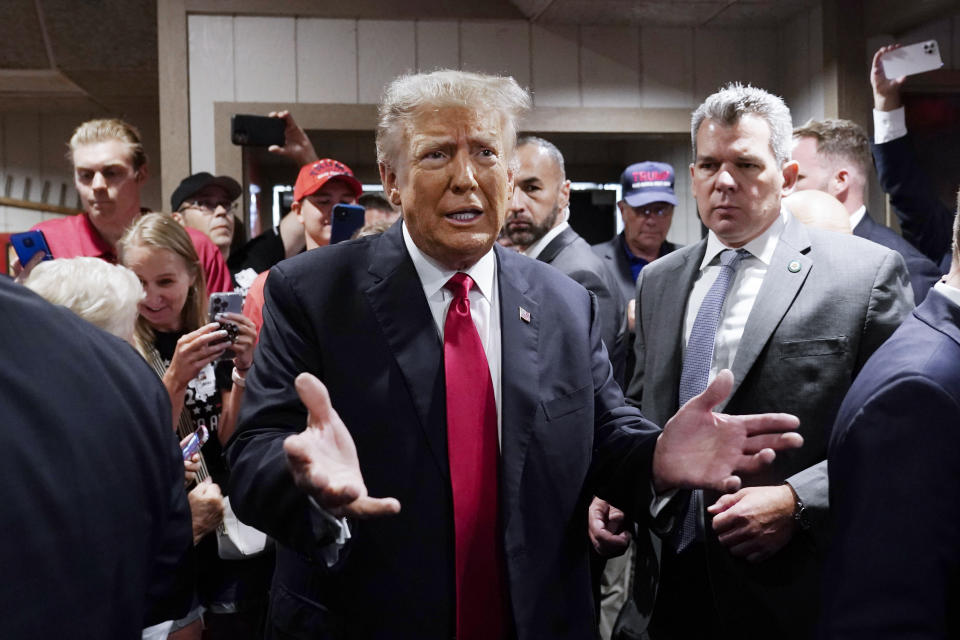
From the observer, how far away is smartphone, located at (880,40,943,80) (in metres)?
3.14

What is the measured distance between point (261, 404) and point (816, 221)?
1.70 metres

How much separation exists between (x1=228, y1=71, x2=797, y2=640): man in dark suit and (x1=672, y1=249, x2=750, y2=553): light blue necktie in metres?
0.37

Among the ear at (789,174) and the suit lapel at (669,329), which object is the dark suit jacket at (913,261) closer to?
the ear at (789,174)

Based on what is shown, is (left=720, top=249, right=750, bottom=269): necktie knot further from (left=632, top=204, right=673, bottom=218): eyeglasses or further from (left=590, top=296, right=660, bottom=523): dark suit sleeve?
(left=632, top=204, right=673, bottom=218): eyeglasses

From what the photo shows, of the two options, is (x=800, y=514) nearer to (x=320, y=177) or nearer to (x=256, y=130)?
(x=320, y=177)

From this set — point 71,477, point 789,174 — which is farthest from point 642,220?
point 71,477

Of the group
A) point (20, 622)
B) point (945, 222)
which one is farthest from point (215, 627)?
point (945, 222)

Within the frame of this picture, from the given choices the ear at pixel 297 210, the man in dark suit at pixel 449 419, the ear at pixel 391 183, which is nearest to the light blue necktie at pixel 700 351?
the man in dark suit at pixel 449 419

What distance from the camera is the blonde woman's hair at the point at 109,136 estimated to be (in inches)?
116

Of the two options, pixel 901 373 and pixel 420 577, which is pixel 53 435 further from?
pixel 901 373

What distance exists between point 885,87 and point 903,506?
2.47 metres

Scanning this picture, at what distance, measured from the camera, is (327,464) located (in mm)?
1194

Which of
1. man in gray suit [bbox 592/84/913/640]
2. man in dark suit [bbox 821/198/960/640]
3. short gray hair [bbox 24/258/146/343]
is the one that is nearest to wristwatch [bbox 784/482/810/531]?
man in gray suit [bbox 592/84/913/640]

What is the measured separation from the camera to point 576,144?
27.3 feet
